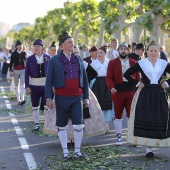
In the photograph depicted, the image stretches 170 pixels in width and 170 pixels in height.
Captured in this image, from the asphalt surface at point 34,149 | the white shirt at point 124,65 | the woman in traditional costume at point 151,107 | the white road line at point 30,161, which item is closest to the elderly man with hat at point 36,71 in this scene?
the asphalt surface at point 34,149

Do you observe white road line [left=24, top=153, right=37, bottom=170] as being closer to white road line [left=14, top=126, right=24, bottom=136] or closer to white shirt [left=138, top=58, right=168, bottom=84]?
white shirt [left=138, top=58, right=168, bottom=84]

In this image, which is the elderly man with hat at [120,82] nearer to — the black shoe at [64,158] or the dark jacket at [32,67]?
the black shoe at [64,158]

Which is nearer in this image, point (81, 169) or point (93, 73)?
point (81, 169)

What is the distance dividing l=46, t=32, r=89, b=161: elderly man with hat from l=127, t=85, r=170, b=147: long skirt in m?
0.90

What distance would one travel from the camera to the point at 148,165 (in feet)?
27.6

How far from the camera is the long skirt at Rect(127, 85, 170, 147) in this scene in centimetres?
890

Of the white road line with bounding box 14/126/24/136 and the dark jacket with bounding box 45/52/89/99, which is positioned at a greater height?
the dark jacket with bounding box 45/52/89/99

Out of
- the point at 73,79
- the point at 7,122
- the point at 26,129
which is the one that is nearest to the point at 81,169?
the point at 73,79

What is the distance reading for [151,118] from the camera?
894 cm

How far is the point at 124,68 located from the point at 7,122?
430 cm

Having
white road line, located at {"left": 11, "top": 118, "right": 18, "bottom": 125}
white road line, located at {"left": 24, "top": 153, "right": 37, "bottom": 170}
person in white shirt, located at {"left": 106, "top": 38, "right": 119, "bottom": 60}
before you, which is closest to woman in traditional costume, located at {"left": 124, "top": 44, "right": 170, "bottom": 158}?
white road line, located at {"left": 24, "top": 153, "right": 37, "bottom": 170}

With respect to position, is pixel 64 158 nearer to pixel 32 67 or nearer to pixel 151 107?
pixel 151 107

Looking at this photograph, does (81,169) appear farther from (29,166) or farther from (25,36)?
(25,36)

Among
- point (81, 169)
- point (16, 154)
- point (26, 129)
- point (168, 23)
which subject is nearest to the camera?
point (81, 169)
